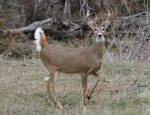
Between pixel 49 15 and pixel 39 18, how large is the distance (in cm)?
51

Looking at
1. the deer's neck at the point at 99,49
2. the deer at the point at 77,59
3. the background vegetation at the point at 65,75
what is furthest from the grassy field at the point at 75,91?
the deer's neck at the point at 99,49

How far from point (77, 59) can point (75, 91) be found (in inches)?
47.0

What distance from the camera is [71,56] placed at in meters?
7.17

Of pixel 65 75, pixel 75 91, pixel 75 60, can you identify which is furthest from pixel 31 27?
pixel 75 60

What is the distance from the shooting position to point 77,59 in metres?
7.03

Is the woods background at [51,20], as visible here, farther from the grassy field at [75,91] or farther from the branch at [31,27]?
the grassy field at [75,91]

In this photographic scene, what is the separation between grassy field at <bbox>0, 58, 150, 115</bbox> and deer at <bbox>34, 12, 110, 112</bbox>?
0.30 m

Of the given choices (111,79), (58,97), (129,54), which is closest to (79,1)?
(129,54)

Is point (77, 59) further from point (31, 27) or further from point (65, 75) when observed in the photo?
point (31, 27)

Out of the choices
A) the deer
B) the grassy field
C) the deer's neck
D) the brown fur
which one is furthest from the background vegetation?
the deer's neck

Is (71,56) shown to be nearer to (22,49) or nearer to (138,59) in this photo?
(138,59)

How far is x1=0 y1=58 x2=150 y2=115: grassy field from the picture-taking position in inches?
258

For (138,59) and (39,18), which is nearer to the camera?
(138,59)

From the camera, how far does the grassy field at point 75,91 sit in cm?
654
